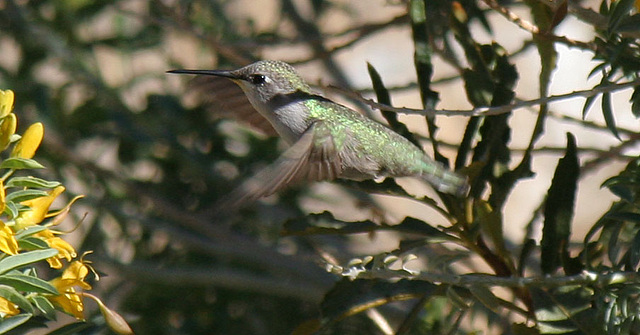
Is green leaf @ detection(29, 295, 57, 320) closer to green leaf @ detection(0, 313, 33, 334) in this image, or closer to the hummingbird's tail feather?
green leaf @ detection(0, 313, 33, 334)

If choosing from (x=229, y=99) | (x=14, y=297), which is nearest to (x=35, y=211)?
(x=14, y=297)

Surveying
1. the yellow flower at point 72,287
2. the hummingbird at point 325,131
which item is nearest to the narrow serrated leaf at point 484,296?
the hummingbird at point 325,131

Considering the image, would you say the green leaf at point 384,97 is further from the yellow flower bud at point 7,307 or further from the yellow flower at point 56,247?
the yellow flower bud at point 7,307

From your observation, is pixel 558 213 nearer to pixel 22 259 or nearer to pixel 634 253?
pixel 634 253

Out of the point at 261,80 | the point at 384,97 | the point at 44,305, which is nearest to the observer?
the point at 44,305

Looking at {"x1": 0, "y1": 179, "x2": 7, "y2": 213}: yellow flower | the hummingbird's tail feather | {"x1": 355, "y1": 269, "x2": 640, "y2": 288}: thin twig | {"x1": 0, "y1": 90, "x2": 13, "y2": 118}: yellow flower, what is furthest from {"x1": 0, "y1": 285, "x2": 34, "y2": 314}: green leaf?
the hummingbird's tail feather

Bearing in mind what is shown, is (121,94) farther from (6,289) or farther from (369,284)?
(6,289)

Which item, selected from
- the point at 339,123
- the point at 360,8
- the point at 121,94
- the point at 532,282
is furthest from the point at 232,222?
the point at 360,8
